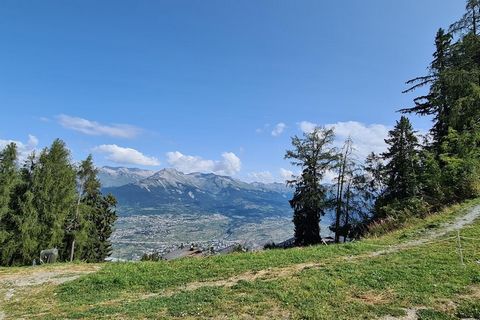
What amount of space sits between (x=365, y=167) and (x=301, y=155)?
7543 mm

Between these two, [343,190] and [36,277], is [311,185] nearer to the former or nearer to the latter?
[343,190]

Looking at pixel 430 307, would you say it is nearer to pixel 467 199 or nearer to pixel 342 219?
pixel 467 199

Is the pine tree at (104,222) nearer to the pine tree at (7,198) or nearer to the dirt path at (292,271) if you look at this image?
the pine tree at (7,198)

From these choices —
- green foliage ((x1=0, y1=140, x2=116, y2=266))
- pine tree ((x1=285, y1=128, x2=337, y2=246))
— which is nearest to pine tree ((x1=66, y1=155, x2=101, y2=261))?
green foliage ((x1=0, y1=140, x2=116, y2=266))

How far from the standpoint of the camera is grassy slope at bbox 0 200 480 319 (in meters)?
10.2

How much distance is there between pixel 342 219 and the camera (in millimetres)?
41094

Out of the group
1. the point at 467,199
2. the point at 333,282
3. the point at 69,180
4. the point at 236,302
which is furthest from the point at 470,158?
the point at 69,180

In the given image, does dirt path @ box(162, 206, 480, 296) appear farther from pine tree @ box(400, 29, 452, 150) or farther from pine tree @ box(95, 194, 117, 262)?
pine tree @ box(95, 194, 117, 262)

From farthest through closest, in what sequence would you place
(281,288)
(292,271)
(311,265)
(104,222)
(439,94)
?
→ (104,222), (439,94), (311,265), (292,271), (281,288)

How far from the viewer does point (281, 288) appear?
1184 cm

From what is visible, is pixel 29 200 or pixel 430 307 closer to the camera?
pixel 430 307

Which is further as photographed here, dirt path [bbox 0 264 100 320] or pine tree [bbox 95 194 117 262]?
pine tree [bbox 95 194 117 262]

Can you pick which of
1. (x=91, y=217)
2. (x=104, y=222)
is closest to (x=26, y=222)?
(x=91, y=217)

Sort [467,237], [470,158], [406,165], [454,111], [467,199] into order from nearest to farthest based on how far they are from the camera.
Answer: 1. [467,237]
2. [467,199]
3. [470,158]
4. [454,111]
5. [406,165]
